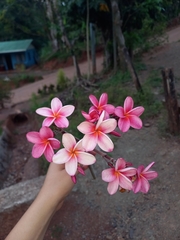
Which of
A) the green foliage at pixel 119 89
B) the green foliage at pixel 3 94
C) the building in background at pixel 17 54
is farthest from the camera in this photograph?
the building in background at pixel 17 54

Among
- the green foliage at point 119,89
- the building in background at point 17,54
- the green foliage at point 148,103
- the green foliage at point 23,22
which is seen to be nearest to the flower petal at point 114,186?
the green foliage at point 148,103

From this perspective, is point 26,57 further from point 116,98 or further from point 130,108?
point 130,108

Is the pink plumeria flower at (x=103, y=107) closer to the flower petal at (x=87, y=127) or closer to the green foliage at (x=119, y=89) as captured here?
the flower petal at (x=87, y=127)

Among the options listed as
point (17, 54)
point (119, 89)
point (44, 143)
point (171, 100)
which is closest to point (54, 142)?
point (44, 143)

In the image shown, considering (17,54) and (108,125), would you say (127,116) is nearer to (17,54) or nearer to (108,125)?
(108,125)

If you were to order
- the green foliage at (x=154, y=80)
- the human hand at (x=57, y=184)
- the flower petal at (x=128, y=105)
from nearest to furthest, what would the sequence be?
the flower petal at (x=128, y=105) < the human hand at (x=57, y=184) < the green foliage at (x=154, y=80)


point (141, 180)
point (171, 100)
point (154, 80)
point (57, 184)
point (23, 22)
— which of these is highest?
point (141, 180)
